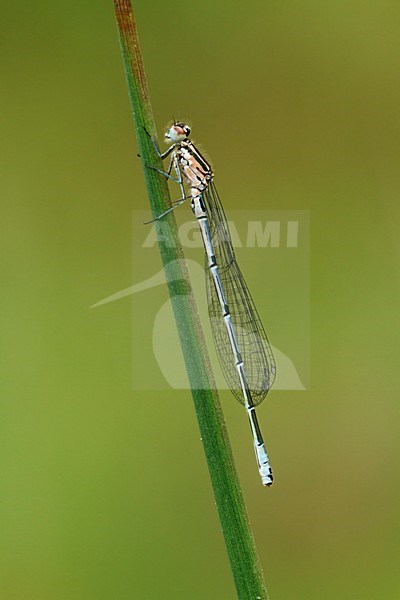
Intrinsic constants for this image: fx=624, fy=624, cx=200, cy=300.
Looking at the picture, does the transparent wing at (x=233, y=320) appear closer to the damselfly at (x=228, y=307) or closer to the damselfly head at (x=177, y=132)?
the damselfly at (x=228, y=307)

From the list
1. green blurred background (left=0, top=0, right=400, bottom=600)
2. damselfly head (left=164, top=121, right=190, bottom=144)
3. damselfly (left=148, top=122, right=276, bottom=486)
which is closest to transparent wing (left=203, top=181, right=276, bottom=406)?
damselfly (left=148, top=122, right=276, bottom=486)

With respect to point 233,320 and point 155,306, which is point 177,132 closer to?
point 233,320

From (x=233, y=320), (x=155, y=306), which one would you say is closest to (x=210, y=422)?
(x=233, y=320)

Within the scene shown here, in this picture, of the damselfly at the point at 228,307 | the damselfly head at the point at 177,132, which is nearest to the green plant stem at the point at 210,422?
the damselfly head at the point at 177,132

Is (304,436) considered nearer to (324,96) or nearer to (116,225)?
(116,225)

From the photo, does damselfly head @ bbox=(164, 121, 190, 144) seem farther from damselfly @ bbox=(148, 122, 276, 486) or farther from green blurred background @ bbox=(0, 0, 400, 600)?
green blurred background @ bbox=(0, 0, 400, 600)

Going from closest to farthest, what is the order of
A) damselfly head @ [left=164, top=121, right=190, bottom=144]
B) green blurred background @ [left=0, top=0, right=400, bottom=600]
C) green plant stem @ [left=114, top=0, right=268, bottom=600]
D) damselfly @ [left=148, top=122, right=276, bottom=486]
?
green plant stem @ [left=114, top=0, right=268, bottom=600], damselfly head @ [left=164, top=121, right=190, bottom=144], damselfly @ [left=148, top=122, right=276, bottom=486], green blurred background @ [left=0, top=0, right=400, bottom=600]
